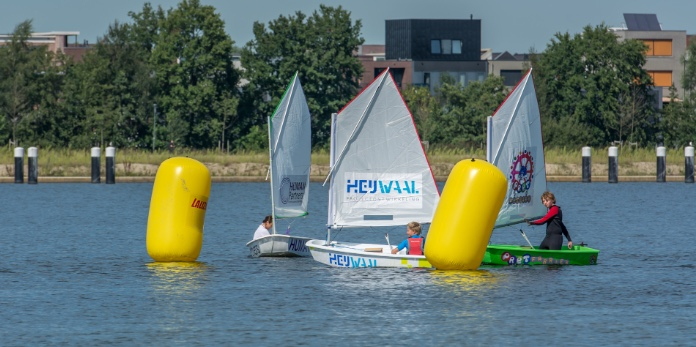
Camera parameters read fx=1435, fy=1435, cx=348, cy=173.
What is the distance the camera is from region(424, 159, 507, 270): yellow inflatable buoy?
36.8 metres

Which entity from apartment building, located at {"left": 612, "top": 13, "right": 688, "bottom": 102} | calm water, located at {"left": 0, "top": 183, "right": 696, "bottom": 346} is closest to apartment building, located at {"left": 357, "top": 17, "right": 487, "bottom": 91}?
apartment building, located at {"left": 612, "top": 13, "right": 688, "bottom": 102}

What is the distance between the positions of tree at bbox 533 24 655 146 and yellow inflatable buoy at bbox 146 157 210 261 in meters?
84.6

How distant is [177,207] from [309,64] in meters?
82.3

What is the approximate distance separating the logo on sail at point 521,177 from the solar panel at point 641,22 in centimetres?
12278

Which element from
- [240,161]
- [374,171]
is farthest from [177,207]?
[240,161]

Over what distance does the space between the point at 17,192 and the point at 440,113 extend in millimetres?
47450

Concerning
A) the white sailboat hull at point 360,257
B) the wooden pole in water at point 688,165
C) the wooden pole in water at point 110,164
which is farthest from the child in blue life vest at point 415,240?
the wooden pole in water at point 688,165

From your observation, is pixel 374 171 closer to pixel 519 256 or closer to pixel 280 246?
pixel 280 246

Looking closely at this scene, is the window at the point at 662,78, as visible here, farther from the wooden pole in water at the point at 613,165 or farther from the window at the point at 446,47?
the wooden pole in water at the point at 613,165

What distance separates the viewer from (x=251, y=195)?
91438mm

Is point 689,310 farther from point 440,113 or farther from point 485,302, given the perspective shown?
point 440,113

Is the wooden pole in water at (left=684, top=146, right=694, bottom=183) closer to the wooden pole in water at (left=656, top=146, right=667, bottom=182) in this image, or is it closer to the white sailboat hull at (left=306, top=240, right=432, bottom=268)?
the wooden pole in water at (left=656, top=146, right=667, bottom=182)

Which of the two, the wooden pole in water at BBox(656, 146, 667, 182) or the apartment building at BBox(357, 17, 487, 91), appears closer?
the wooden pole in water at BBox(656, 146, 667, 182)

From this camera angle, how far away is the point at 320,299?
3616 centimetres
